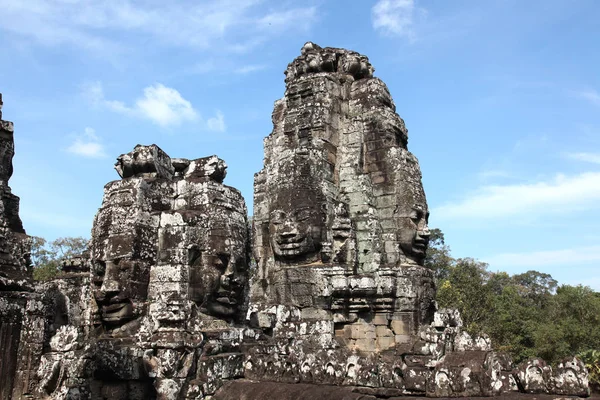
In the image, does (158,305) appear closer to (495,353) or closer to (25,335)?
(25,335)

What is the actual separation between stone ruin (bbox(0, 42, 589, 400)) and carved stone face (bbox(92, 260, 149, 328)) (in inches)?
0.7

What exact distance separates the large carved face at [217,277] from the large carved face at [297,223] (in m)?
4.96

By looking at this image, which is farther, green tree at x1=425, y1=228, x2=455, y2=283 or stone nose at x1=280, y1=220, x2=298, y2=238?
green tree at x1=425, y1=228, x2=455, y2=283

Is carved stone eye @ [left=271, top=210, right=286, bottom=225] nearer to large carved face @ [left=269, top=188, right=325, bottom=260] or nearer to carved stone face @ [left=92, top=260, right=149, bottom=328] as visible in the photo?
large carved face @ [left=269, top=188, right=325, bottom=260]

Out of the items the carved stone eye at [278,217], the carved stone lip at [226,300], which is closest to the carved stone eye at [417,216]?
the carved stone eye at [278,217]

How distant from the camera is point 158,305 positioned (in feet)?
23.3

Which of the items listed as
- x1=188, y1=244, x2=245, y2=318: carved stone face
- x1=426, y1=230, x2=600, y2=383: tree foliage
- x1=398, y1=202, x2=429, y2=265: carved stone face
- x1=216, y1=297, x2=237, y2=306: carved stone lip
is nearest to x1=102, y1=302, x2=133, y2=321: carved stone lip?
x1=188, y1=244, x2=245, y2=318: carved stone face

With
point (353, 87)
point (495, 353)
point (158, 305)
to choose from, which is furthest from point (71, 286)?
point (353, 87)

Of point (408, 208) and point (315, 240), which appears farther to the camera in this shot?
point (408, 208)

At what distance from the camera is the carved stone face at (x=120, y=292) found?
7539 mm

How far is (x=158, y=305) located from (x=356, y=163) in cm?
865

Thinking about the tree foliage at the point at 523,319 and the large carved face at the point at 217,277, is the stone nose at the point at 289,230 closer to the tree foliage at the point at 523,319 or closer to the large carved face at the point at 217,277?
the large carved face at the point at 217,277

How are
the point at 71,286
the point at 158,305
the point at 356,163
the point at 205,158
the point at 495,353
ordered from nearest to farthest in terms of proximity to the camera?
the point at 495,353
the point at 158,305
the point at 205,158
the point at 71,286
the point at 356,163

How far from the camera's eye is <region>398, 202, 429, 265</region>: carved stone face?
45.9ft
